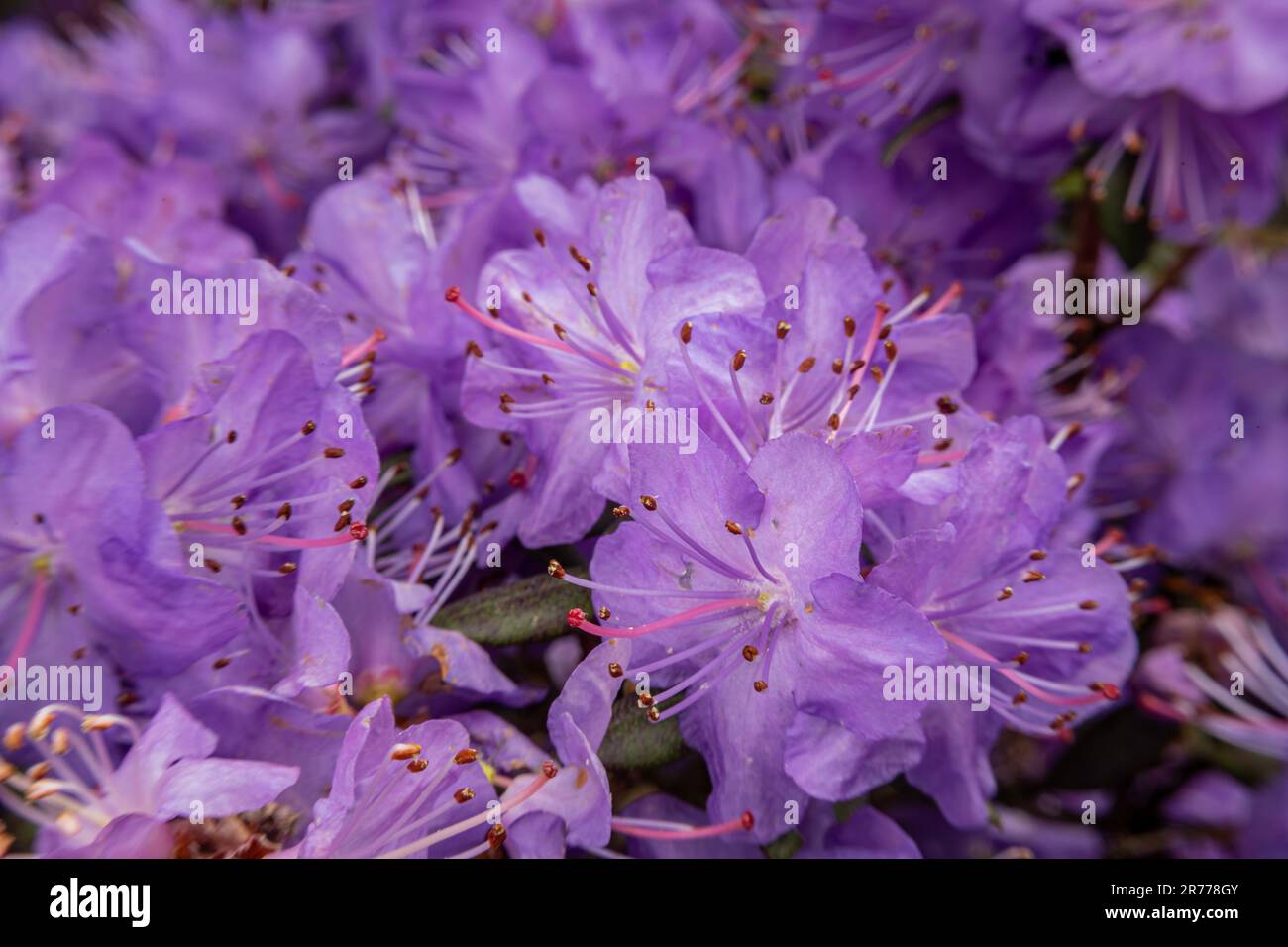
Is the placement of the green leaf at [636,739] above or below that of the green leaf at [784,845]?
above

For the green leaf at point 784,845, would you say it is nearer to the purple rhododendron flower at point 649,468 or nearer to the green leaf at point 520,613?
the purple rhododendron flower at point 649,468

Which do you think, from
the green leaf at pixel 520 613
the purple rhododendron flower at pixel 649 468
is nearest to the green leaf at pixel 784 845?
the purple rhododendron flower at pixel 649 468

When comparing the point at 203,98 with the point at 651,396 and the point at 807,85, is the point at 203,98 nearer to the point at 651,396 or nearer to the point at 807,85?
the point at 807,85

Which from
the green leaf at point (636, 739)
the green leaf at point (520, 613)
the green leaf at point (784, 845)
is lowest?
the green leaf at point (784, 845)

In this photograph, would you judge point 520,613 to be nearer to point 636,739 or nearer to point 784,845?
point 636,739

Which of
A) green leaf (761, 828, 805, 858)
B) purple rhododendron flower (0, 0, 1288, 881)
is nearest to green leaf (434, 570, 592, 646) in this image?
purple rhododendron flower (0, 0, 1288, 881)

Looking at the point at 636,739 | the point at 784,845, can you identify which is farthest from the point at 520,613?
the point at 784,845
